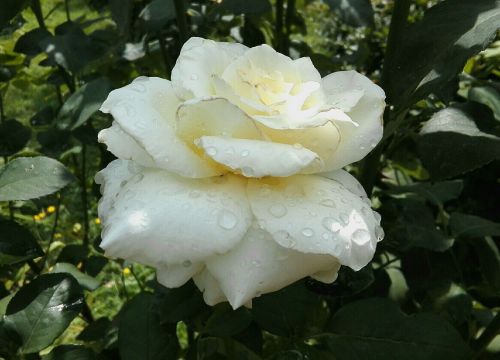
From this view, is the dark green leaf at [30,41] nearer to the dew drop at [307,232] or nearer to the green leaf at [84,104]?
the green leaf at [84,104]

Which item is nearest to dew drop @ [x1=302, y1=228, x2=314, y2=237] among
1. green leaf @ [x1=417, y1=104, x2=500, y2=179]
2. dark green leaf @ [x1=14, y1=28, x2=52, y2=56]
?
green leaf @ [x1=417, y1=104, x2=500, y2=179]

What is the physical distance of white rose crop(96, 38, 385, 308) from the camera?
2.06 feet

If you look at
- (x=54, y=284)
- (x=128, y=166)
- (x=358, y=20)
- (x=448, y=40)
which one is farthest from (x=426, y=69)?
(x=54, y=284)

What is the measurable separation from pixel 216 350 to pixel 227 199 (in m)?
0.45

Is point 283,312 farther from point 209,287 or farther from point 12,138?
point 12,138

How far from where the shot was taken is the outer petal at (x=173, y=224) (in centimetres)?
62

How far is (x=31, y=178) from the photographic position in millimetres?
980

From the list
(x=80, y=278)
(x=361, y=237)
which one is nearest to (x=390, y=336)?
(x=361, y=237)

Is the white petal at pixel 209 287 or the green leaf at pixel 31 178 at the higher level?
the white petal at pixel 209 287

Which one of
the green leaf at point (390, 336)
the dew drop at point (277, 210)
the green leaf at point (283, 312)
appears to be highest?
the dew drop at point (277, 210)

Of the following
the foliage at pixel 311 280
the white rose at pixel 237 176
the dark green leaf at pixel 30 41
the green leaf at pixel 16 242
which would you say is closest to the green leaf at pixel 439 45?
the foliage at pixel 311 280

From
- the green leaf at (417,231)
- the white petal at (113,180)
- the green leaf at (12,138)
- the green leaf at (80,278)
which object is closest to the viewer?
the white petal at (113,180)

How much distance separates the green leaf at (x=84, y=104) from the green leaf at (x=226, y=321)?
0.49m

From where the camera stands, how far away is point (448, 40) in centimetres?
86
